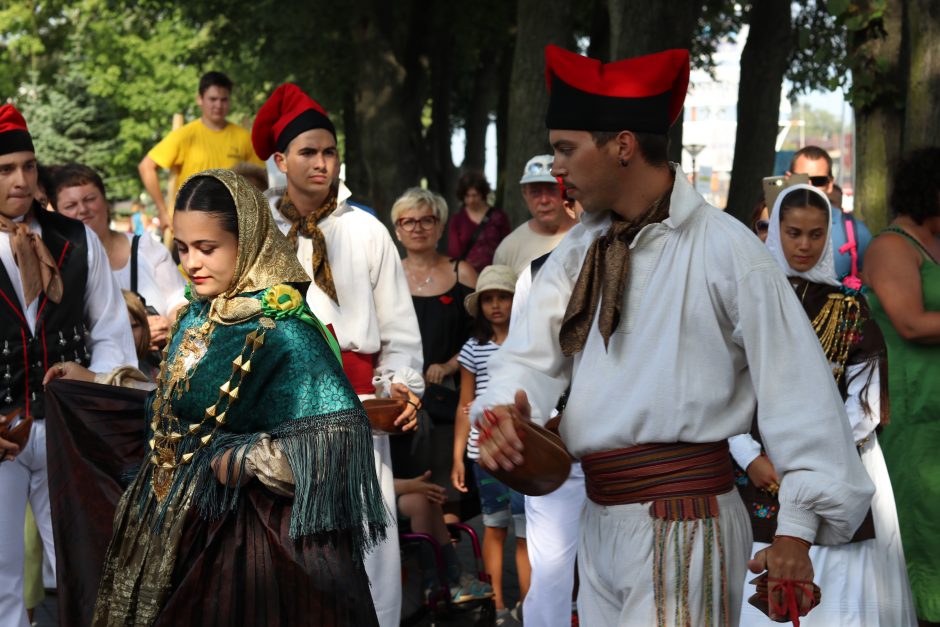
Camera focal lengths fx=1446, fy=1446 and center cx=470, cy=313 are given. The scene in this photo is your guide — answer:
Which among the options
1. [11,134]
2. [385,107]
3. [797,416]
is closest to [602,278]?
[797,416]

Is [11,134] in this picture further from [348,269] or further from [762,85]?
[762,85]

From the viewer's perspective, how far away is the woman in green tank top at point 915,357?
6391mm

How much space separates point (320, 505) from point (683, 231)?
Answer: 129cm

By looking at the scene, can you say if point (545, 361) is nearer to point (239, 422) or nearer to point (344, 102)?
point (239, 422)

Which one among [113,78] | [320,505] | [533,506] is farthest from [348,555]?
[113,78]

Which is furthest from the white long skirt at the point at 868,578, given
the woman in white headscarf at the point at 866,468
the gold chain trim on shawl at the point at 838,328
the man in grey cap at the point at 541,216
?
the man in grey cap at the point at 541,216

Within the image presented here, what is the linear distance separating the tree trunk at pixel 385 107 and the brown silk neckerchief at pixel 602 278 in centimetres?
1550

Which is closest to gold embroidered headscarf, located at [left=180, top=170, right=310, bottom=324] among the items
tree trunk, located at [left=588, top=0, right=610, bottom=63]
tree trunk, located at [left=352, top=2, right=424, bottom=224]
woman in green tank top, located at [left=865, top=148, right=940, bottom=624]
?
woman in green tank top, located at [left=865, top=148, right=940, bottom=624]

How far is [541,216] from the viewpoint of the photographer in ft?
28.6

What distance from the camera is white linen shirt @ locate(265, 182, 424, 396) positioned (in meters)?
6.05

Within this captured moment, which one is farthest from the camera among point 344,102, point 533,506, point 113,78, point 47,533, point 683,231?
point 113,78

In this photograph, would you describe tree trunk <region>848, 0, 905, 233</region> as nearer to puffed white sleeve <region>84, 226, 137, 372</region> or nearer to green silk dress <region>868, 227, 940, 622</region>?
green silk dress <region>868, 227, 940, 622</region>

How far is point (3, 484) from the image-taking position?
573 cm

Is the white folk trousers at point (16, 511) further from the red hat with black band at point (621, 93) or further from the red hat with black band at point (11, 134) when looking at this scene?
the red hat with black band at point (621, 93)
